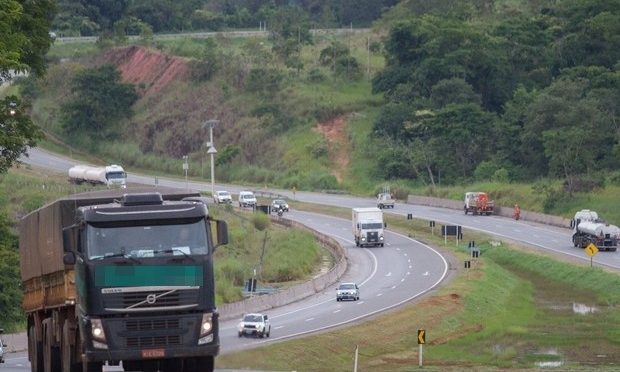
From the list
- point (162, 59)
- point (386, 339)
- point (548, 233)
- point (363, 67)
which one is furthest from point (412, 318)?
point (162, 59)

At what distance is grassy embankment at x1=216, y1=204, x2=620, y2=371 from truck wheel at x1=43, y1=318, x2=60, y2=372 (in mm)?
13255

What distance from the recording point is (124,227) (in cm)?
2769

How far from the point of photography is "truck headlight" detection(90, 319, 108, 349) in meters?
27.5

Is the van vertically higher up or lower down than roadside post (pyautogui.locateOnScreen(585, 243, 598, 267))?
higher up

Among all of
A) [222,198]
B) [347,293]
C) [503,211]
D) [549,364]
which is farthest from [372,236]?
[549,364]

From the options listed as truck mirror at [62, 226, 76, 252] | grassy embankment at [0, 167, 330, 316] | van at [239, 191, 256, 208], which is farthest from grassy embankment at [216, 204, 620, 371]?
van at [239, 191, 256, 208]

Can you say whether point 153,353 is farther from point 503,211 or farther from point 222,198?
point 503,211

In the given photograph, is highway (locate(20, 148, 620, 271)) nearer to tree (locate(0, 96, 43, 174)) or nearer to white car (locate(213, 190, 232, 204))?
white car (locate(213, 190, 232, 204))

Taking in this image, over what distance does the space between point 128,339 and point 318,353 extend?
29.2 meters

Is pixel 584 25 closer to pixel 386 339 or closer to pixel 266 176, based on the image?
pixel 266 176

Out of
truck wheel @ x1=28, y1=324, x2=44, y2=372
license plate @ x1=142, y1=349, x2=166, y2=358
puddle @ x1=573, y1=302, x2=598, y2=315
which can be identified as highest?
license plate @ x1=142, y1=349, x2=166, y2=358

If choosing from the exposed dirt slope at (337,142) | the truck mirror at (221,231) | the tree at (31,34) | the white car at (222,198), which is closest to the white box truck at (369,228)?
the white car at (222,198)

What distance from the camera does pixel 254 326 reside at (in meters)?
59.0

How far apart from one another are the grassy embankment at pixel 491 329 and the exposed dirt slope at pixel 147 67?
88859mm
